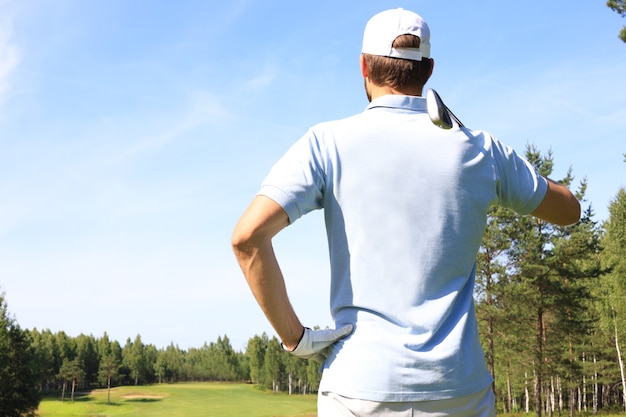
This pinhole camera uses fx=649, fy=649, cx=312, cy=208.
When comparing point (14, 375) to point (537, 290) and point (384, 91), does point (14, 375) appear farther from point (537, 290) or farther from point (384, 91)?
point (384, 91)

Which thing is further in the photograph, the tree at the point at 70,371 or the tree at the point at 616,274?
the tree at the point at 70,371

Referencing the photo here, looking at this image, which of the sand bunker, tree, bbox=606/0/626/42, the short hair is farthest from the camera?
the sand bunker

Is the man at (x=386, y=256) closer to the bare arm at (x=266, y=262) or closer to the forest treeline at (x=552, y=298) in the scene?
the bare arm at (x=266, y=262)

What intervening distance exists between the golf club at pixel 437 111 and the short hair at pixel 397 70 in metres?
0.08

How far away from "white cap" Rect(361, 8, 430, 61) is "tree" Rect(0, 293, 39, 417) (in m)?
54.0

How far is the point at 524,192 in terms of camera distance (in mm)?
2580

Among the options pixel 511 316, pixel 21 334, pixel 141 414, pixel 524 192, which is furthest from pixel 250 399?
pixel 524 192

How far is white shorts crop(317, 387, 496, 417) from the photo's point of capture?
6.97 feet

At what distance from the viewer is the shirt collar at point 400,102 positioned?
7.65 feet

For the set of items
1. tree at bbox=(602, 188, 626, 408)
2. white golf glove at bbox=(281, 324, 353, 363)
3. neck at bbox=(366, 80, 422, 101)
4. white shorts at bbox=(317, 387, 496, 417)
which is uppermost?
tree at bbox=(602, 188, 626, 408)

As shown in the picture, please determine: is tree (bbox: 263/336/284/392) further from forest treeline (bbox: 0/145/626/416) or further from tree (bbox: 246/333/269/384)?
forest treeline (bbox: 0/145/626/416)

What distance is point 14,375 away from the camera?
5006 centimetres

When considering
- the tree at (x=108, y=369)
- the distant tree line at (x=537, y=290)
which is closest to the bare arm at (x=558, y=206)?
the distant tree line at (x=537, y=290)

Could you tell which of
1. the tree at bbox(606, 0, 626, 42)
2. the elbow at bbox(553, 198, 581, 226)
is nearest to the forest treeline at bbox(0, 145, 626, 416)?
the tree at bbox(606, 0, 626, 42)
